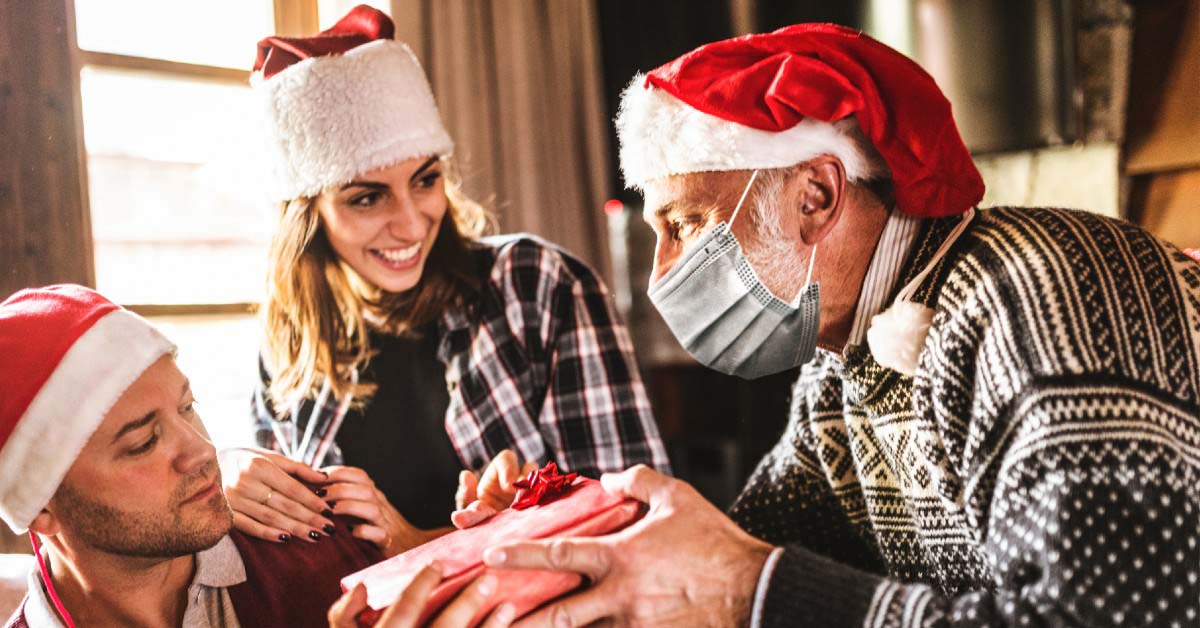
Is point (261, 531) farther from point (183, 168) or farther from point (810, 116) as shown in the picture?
point (183, 168)

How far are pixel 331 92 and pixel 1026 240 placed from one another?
142cm

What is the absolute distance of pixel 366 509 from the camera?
5.58 ft

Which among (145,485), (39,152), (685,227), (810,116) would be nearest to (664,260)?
(685,227)

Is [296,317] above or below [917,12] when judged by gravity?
below

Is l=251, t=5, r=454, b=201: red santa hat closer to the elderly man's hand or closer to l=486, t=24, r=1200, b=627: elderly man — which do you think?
l=486, t=24, r=1200, b=627: elderly man

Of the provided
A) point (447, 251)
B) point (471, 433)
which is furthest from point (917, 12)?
point (471, 433)

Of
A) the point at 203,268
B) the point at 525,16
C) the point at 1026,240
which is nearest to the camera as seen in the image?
the point at 1026,240

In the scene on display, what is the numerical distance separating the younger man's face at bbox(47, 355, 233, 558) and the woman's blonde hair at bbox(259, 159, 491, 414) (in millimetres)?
803

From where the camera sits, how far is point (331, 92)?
2133mm

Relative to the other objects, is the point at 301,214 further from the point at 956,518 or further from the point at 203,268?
the point at 956,518

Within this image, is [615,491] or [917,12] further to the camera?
[917,12]

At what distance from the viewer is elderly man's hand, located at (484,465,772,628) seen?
3.82 feet

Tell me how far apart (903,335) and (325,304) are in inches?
52.9

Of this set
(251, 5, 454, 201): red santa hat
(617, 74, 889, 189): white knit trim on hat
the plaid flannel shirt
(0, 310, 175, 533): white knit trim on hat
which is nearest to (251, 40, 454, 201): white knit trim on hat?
(251, 5, 454, 201): red santa hat
